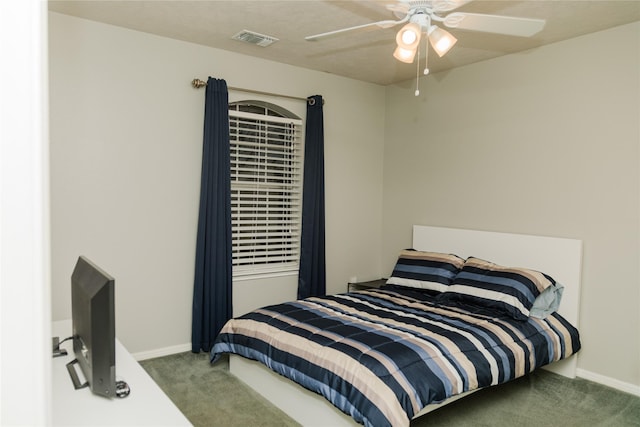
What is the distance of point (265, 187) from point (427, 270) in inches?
65.6

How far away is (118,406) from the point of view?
1504 millimetres

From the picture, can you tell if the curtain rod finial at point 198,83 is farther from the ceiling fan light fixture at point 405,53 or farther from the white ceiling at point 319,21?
the ceiling fan light fixture at point 405,53

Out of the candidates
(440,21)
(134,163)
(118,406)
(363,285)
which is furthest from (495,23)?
(363,285)

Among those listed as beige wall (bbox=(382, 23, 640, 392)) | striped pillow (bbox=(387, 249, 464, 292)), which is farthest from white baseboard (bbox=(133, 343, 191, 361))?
beige wall (bbox=(382, 23, 640, 392))

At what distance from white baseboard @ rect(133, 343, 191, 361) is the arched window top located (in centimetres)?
209

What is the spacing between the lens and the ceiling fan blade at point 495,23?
229 centimetres

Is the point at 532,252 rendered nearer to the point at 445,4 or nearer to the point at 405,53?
the point at 405,53

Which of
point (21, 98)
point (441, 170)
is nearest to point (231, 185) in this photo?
point (441, 170)

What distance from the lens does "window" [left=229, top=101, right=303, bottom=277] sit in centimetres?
418

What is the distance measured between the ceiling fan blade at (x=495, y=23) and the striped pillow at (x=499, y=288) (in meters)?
1.76

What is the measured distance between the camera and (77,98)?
10.9ft

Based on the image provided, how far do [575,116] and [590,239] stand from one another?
37.4 inches

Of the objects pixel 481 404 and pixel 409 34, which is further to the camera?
pixel 481 404

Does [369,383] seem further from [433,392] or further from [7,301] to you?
[7,301]
